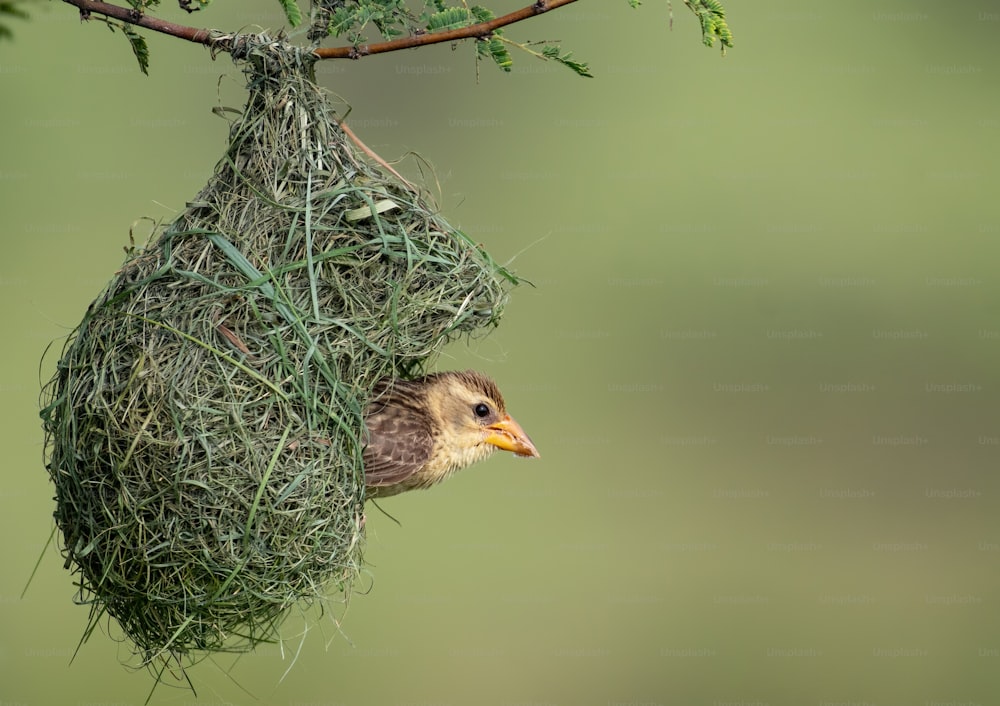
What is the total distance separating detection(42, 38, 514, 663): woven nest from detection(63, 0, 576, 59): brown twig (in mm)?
227

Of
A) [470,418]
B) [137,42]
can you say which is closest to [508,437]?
Result: [470,418]

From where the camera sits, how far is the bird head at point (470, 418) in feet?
13.1

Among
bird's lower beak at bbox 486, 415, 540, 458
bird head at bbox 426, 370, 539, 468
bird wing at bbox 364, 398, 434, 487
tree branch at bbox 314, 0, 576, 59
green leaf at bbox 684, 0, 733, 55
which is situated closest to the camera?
tree branch at bbox 314, 0, 576, 59

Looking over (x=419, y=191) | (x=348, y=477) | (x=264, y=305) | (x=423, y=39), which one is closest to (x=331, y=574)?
(x=348, y=477)

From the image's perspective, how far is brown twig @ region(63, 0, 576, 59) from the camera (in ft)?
11.0

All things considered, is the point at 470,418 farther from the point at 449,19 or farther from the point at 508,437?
the point at 449,19

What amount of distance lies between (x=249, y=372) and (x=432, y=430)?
2.52ft

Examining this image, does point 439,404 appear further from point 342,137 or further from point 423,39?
point 423,39

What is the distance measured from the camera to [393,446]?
3.79 metres

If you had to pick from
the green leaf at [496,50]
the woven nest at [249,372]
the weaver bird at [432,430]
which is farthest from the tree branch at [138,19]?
the weaver bird at [432,430]

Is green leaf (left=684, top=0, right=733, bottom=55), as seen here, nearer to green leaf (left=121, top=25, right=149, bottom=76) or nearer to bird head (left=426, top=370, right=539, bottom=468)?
bird head (left=426, top=370, right=539, bottom=468)

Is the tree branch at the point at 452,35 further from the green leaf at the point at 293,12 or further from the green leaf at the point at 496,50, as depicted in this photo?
the green leaf at the point at 293,12

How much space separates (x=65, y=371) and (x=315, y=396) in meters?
0.86

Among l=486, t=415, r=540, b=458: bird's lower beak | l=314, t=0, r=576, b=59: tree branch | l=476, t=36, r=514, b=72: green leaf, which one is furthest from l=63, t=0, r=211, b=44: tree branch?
l=486, t=415, r=540, b=458: bird's lower beak
